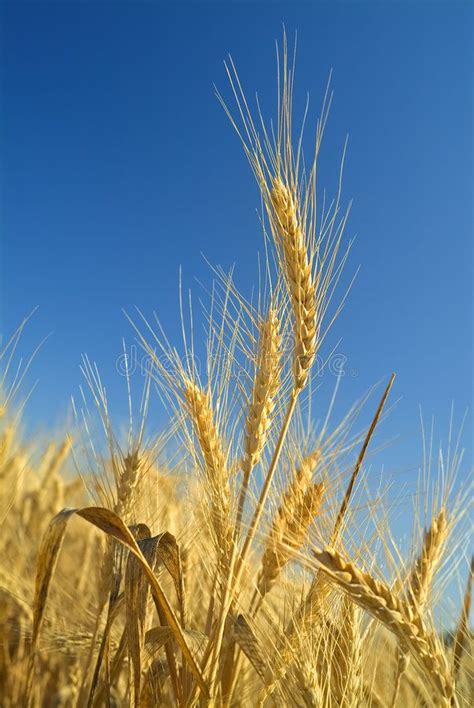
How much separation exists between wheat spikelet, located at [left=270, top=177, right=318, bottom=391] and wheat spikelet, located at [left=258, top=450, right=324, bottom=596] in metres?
0.32

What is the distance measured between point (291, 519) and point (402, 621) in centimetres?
43

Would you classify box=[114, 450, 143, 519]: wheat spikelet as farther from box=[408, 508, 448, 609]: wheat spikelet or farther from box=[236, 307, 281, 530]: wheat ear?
box=[408, 508, 448, 609]: wheat spikelet

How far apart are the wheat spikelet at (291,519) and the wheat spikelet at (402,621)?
342mm

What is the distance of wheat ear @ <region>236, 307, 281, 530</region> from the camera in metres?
1.62

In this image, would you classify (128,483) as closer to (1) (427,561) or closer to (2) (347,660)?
(2) (347,660)

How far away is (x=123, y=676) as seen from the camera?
233cm

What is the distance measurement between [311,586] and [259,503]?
1.05 ft

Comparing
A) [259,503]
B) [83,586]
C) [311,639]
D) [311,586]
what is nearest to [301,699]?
[311,639]

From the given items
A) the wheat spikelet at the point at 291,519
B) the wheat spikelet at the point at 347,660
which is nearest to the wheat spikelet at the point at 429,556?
the wheat spikelet at the point at 347,660

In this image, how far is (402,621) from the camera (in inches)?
50.5

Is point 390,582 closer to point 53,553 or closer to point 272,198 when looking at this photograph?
point 53,553

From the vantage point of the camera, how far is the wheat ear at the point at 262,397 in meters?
1.62

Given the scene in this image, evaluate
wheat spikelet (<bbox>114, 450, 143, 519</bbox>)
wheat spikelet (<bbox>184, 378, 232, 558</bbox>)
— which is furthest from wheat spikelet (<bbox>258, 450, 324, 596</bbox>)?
wheat spikelet (<bbox>114, 450, 143, 519</bbox>)

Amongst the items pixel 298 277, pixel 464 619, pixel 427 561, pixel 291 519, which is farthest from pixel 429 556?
pixel 298 277
